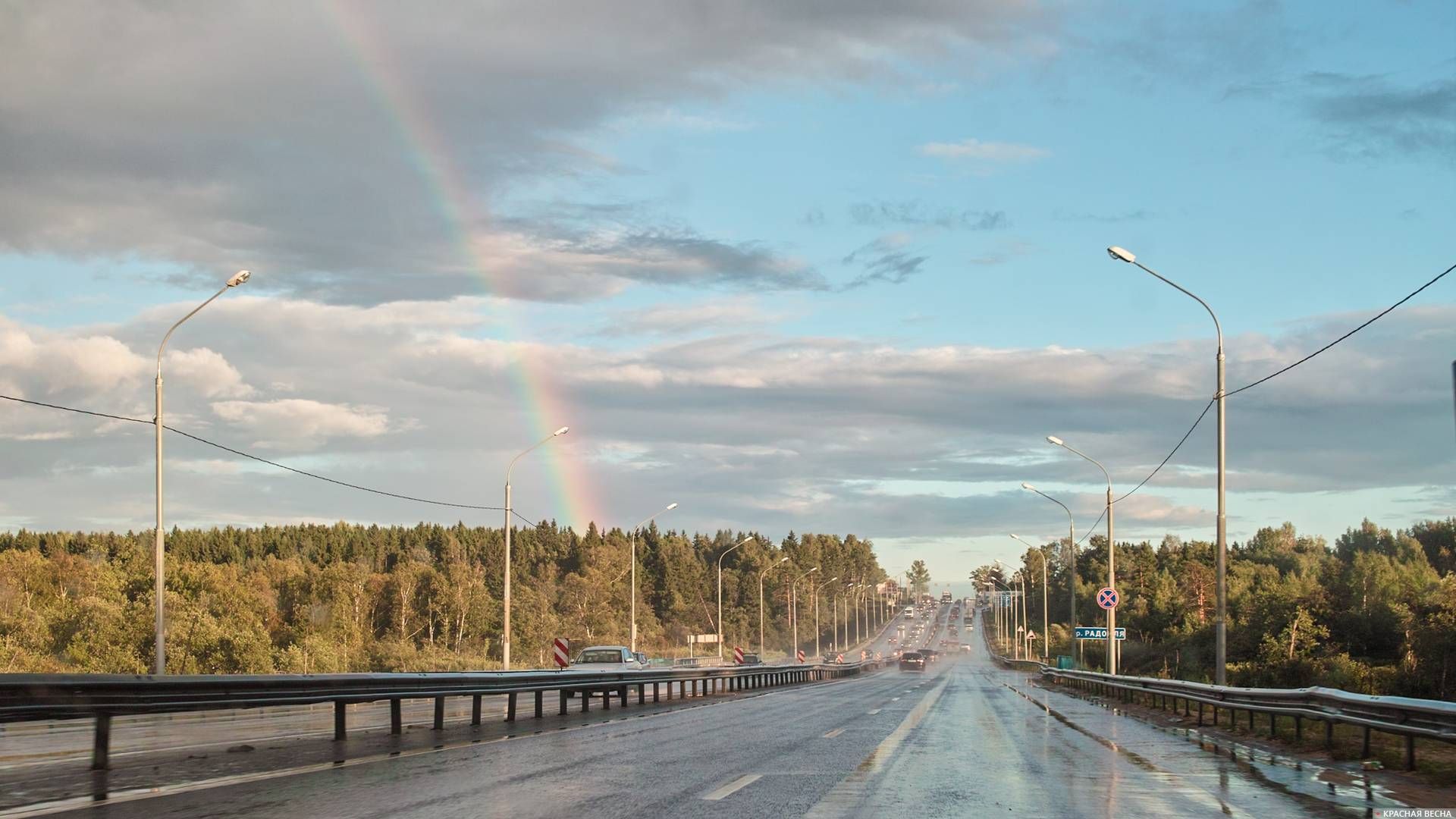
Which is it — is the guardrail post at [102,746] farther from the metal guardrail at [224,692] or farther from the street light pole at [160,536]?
the street light pole at [160,536]

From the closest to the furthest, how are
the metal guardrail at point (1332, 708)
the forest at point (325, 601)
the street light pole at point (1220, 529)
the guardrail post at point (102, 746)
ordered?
the guardrail post at point (102, 746), the metal guardrail at point (1332, 708), the street light pole at point (1220, 529), the forest at point (325, 601)

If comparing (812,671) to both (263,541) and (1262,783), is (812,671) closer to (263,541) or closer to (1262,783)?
(1262,783)

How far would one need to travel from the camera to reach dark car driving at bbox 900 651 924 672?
351 ft

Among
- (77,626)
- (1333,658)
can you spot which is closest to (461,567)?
(77,626)

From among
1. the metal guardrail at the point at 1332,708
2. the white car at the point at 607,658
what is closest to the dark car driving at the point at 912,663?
the white car at the point at 607,658

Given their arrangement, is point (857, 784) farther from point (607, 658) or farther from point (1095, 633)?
point (1095, 633)

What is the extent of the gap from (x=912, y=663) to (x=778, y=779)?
99210 millimetres

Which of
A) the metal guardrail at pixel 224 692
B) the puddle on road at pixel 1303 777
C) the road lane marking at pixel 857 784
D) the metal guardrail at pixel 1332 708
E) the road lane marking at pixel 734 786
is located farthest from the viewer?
the metal guardrail at pixel 1332 708

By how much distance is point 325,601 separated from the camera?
400 ft

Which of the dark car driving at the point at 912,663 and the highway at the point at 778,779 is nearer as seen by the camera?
the highway at the point at 778,779

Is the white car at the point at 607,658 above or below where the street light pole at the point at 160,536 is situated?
below

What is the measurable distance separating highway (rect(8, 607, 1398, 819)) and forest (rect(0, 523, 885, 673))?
4039cm

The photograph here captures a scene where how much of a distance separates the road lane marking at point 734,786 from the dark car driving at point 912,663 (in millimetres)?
96525

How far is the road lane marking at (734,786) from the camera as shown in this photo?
420 inches
